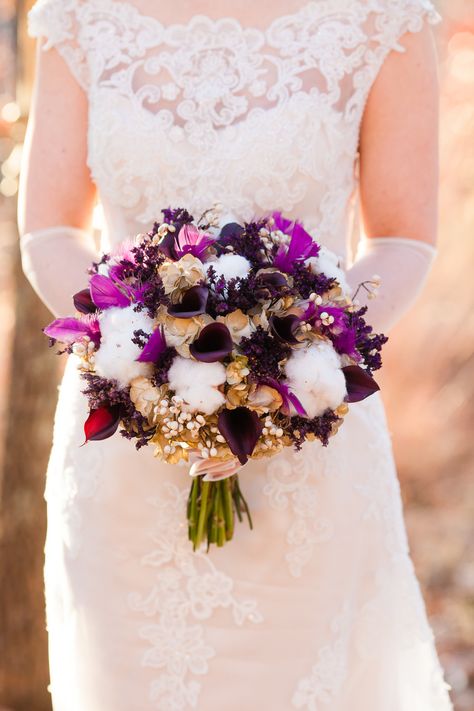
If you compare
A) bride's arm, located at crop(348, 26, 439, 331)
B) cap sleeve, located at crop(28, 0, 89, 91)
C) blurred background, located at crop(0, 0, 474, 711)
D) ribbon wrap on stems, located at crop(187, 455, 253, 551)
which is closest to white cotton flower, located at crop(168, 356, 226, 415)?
ribbon wrap on stems, located at crop(187, 455, 253, 551)

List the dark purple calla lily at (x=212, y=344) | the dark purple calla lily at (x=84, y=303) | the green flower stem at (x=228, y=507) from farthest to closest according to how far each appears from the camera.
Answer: the green flower stem at (x=228, y=507) → the dark purple calla lily at (x=84, y=303) → the dark purple calla lily at (x=212, y=344)

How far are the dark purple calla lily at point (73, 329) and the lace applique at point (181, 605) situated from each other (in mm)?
659

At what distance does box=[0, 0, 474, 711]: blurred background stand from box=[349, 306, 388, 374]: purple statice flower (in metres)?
2.37

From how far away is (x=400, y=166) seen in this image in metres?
2.38

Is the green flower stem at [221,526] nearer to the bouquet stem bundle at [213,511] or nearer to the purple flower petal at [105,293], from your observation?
the bouquet stem bundle at [213,511]

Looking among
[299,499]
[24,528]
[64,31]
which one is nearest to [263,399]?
[299,499]

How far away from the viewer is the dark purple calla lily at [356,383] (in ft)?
5.75

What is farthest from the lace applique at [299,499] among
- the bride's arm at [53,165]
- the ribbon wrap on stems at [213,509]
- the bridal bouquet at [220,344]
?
the bride's arm at [53,165]

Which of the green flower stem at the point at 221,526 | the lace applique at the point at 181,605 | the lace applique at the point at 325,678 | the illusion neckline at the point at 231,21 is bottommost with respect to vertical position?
the lace applique at the point at 325,678

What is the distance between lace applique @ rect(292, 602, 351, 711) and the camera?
233cm

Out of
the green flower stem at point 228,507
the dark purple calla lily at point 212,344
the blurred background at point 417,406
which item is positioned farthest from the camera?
the blurred background at point 417,406

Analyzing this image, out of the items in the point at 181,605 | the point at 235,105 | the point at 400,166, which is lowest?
the point at 181,605

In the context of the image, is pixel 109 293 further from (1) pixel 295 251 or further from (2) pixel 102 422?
(1) pixel 295 251

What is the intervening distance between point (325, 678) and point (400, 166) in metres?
1.36
